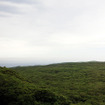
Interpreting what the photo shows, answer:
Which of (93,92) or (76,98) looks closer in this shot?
(76,98)

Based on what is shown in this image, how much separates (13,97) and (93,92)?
1026cm

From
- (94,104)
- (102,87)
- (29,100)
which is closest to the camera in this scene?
(29,100)

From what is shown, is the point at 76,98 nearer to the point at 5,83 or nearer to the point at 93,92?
the point at 93,92

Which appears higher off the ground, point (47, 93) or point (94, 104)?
point (47, 93)

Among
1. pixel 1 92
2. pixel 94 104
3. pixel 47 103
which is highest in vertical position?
pixel 1 92

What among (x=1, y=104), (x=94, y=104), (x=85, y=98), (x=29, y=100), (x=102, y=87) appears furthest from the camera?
(x=102, y=87)

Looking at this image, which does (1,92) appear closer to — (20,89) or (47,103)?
(20,89)

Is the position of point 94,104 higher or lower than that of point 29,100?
lower

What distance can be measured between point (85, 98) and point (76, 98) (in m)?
1.01

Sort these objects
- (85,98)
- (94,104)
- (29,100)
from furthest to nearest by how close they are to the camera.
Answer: (85,98) → (94,104) → (29,100)

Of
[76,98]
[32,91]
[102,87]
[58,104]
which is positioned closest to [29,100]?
[32,91]

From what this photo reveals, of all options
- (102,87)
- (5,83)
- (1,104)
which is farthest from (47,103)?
(102,87)

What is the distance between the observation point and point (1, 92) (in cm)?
1224

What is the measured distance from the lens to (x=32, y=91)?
12305mm
